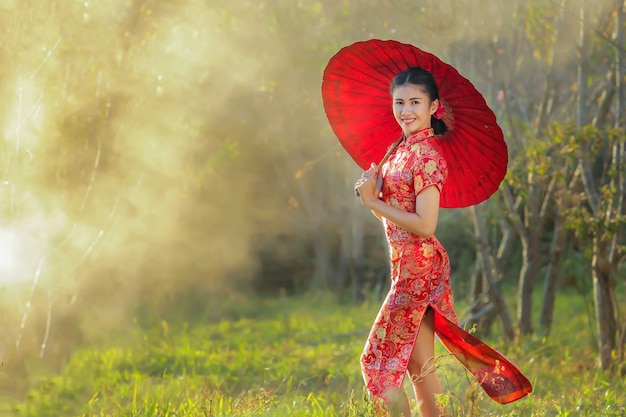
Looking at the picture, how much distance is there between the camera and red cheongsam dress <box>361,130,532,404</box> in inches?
144

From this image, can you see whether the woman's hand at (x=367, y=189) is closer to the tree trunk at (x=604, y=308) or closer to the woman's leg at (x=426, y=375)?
the woman's leg at (x=426, y=375)

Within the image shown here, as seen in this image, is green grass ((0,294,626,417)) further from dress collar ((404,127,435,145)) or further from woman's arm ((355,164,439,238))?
dress collar ((404,127,435,145))

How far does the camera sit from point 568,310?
41.7 feet

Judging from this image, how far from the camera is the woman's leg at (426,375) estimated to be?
3709mm

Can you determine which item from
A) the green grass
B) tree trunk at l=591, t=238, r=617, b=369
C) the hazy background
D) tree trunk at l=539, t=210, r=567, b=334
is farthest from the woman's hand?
tree trunk at l=539, t=210, r=567, b=334

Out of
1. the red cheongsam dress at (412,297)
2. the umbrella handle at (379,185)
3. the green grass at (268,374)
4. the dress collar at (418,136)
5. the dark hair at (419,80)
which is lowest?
the green grass at (268,374)

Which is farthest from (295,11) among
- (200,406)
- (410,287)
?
(410,287)

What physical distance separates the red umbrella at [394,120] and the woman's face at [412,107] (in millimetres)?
123

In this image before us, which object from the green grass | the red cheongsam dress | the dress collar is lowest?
the green grass

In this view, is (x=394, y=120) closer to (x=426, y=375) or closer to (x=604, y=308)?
(x=426, y=375)

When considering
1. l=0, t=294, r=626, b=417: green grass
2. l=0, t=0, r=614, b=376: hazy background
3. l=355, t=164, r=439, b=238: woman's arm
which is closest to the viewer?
l=355, t=164, r=439, b=238: woman's arm

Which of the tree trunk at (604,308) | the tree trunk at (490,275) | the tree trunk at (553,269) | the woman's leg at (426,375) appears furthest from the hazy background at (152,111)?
the woman's leg at (426,375)

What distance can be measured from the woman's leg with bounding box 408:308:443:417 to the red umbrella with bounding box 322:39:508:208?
592 mm

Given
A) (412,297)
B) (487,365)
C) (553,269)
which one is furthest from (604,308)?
(412,297)
